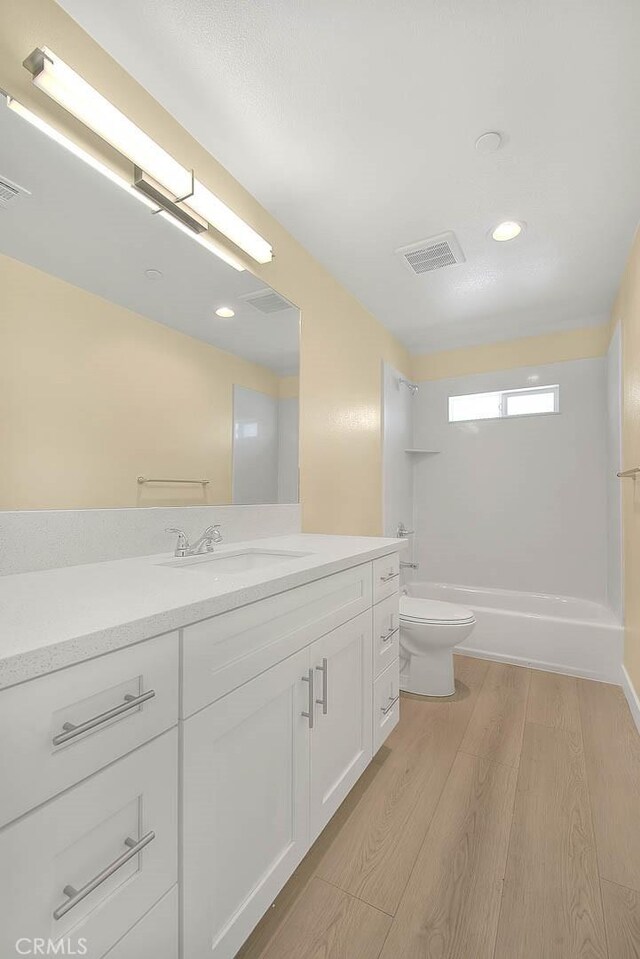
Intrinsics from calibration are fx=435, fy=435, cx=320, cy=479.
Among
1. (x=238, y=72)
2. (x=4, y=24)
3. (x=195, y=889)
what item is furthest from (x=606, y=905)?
(x=4, y=24)

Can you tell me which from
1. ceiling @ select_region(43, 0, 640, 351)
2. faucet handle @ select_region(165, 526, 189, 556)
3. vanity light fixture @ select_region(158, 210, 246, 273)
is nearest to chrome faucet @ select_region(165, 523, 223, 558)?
faucet handle @ select_region(165, 526, 189, 556)

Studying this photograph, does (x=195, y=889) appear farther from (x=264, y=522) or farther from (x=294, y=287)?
(x=294, y=287)

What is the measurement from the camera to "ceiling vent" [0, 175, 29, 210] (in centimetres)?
108

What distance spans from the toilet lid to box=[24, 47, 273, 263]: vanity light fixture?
1.92 meters

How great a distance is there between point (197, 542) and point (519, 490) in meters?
2.69

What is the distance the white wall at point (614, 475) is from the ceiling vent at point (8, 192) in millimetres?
2762

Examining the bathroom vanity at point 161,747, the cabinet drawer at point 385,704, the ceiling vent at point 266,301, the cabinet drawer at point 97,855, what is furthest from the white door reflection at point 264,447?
the cabinet drawer at point 97,855

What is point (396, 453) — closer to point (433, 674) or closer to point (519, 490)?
point (519, 490)

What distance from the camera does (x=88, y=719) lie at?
25.0 inches

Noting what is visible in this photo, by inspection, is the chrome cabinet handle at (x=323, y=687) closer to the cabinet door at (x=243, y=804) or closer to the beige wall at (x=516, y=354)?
the cabinet door at (x=243, y=804)

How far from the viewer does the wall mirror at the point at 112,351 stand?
1098mm

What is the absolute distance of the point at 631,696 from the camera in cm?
220

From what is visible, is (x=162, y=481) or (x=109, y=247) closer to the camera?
(x=109, y=247)

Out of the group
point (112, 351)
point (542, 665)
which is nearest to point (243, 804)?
point (112, 351)
